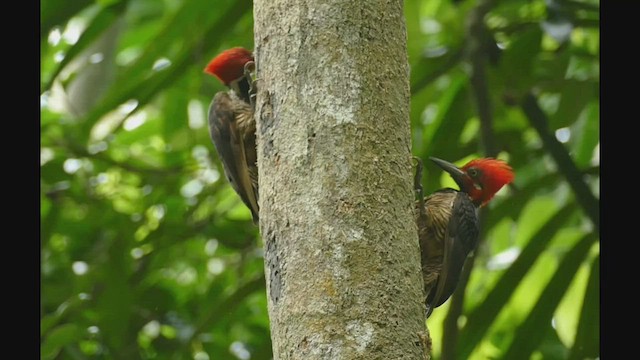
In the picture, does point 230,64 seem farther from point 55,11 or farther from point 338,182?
point 338,182

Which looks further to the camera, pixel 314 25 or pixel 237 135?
Answer: pixel 237 135

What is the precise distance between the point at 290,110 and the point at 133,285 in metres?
2.30

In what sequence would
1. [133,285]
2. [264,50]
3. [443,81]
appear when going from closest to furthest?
1. [264,50]
2. [133,285]
3. [443,81]

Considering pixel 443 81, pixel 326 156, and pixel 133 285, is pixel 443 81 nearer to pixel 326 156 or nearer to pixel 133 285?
pixel 133 285

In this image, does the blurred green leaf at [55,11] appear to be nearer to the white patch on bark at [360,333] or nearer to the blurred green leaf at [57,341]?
the blurred green leaf at [57,341]

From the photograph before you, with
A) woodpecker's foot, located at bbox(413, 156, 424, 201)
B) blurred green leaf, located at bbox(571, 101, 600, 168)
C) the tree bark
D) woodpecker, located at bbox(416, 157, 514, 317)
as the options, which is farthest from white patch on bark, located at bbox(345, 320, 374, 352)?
blurred green leaf, located at bbox(571, 101, 600, 168)

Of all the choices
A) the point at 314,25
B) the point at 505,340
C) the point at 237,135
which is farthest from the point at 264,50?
the point at 505,340

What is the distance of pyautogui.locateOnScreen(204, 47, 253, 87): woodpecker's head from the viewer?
375 centimetres

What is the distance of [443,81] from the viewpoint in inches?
190

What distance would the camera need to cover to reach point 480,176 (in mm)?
3961

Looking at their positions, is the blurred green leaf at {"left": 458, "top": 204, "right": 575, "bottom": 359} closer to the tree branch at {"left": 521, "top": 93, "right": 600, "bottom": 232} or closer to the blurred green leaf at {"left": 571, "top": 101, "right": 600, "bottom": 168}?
the tree branch at {"left": 521, "top": 93, "right": 600, "bottom": 232}

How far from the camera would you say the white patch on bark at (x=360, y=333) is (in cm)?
195

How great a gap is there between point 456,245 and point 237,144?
83 centimetres

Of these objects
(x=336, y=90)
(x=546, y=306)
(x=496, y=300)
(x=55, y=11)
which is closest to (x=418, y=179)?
(x=496, y=300)
